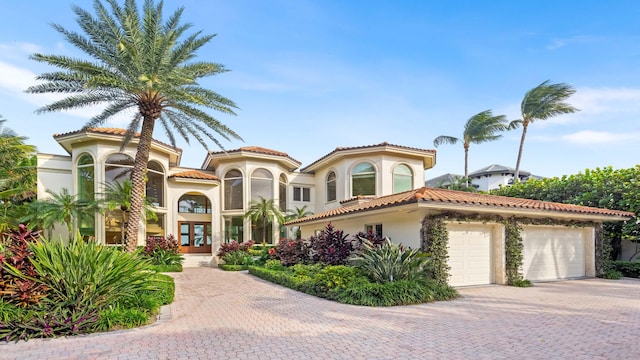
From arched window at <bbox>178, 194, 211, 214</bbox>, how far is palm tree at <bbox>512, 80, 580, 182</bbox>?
74.5 ft

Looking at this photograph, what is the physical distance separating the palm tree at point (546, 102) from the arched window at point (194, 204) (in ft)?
74.5

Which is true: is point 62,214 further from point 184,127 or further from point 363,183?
point 363,183

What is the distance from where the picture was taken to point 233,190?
26.2m

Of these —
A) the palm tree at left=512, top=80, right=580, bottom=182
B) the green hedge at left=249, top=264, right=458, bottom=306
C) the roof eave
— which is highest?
the palm tree at left=512, top=80, right=580, bottom=182

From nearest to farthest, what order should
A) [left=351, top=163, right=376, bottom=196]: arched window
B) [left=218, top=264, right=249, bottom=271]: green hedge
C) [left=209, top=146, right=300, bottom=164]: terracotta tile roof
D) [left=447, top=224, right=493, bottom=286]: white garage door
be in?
1. [left=447, top=224, right=493, bottom=286]: white garage door
2. [left=218, top=264, right=249, bottom=271]: green hedge
3. [left=351, top=163, right=376, bottom=196]: arched window
4. [left=209, top=146, right=300, bottom=164]: terracotta tile roof

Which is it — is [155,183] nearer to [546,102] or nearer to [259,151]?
[259,151]

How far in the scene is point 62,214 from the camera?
19.0 m

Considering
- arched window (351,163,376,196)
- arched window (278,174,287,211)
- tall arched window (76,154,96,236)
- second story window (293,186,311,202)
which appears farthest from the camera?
second story window (293,186,311,202)

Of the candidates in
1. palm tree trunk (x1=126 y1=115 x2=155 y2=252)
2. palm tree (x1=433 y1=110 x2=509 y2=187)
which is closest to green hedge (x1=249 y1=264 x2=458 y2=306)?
palm tree trunk (x1=126 y1=115 x2=155 y2=252)

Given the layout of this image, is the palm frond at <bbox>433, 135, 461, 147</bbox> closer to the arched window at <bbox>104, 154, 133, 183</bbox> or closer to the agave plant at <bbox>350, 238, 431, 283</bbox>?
the agave plant at <bbox>350, 238, 431, 283</bbox>

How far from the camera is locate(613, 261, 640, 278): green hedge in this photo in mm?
15891

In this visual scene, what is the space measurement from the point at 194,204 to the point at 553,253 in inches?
872

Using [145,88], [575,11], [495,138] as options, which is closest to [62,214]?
[145,88]

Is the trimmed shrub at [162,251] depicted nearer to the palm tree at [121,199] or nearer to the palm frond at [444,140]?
the palm tree at [121,199]
